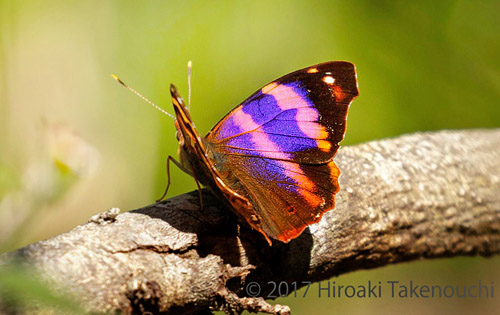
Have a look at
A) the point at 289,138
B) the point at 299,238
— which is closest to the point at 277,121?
the point at 289,138

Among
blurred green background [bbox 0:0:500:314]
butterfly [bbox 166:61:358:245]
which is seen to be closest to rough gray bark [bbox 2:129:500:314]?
butterfly [bbox 166:61:358:245]

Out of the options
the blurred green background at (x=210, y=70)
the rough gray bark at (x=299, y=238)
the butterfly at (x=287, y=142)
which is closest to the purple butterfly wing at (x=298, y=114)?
the butterfly at (x=287, y=142)

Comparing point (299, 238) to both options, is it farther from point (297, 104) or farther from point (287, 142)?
point (297, 104)

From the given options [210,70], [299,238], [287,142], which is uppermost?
[210,70]

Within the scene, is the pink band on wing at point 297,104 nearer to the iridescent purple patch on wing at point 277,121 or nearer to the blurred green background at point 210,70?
the iridescent purple patch on wing at point 277,121

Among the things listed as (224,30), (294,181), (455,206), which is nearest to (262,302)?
(294,181)

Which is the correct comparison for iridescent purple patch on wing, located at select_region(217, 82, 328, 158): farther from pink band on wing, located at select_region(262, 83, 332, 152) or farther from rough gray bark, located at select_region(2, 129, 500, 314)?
rough gray bark, located at select_region(2, 129, 500, 314)
